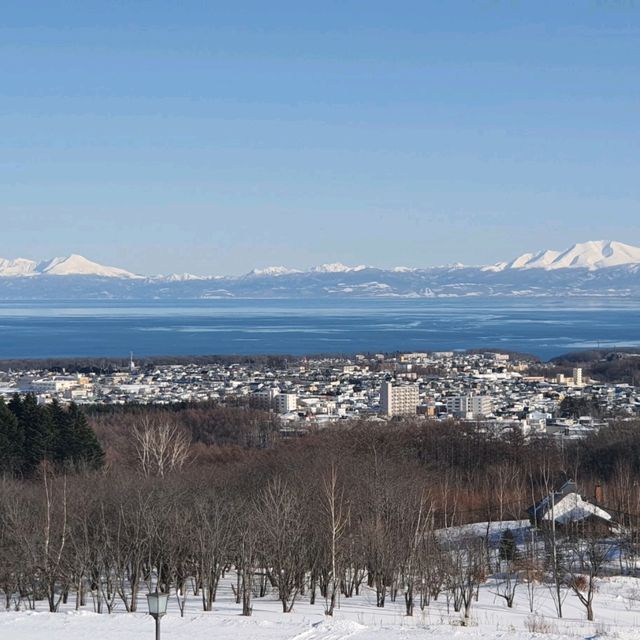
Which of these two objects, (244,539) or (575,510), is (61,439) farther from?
(244,539)

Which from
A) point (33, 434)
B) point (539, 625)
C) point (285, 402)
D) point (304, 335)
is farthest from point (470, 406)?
point (304, 335)

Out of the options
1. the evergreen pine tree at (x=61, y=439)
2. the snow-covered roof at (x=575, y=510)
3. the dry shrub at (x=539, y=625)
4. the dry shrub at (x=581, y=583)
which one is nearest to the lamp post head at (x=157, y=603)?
the dry shrub at (x=539, y=625)

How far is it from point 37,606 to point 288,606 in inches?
142

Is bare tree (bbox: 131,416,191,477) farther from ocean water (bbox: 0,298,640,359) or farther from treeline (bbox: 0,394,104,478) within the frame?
ocean water (bbox: 0,298,640,359)

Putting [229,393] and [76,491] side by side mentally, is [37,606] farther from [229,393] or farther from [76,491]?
[229,393]

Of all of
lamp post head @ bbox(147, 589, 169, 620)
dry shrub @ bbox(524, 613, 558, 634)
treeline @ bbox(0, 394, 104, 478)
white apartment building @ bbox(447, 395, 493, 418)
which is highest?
lamp post head @ bbox(147, 589, 169, 620)

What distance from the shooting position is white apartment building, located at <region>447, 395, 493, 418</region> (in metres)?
52.2

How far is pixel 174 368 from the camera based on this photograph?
79.3 m

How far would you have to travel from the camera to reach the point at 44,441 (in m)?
28.3

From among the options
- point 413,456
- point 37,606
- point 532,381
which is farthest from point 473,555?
point 532,381

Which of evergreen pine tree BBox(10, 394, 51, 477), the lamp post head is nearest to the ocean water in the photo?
evergreen pine tree BBox(10, 394, 51, 477)

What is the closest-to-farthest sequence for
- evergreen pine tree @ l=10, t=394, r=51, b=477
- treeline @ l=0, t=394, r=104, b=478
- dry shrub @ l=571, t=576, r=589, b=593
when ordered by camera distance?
dry shrub @ l=571, t=576, r=589, b=593 → treeline @ l=0, t=394, r=104, b=478 → evergreen pine tree @ l=10, t=394, r=51, b=477

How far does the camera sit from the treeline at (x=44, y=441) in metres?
27.8

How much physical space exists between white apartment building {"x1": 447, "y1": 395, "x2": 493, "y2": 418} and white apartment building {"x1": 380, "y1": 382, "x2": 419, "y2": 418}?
1.69m
